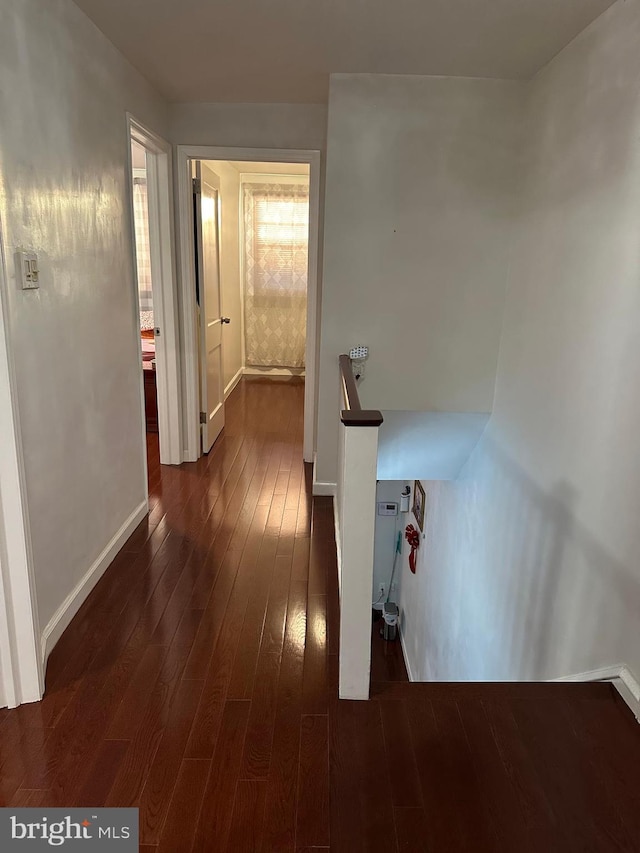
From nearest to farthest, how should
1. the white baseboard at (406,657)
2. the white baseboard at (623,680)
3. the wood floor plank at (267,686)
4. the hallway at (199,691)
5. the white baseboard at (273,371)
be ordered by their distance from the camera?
the hallway at (199,691)
the wood floor plank at (267,686)
the white baseboard at (623,680)
the white baseboard at (406,657)
the white baseboard at (273,371)

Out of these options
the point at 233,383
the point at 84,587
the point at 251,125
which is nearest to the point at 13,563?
the point at 84,587

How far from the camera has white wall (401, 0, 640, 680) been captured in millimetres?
2066

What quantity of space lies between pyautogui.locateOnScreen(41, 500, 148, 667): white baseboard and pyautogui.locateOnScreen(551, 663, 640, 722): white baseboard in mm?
1963

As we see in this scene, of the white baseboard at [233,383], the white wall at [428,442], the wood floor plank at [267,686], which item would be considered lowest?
the wood floor plank at [267,686]

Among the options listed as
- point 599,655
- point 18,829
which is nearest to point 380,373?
point 599,655

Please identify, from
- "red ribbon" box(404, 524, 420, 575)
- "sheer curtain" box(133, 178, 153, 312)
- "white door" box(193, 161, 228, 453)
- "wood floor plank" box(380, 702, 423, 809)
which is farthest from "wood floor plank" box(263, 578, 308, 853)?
"sheer curtain" box(133, 178, 153, 312)

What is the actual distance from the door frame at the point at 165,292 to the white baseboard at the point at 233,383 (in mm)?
2088

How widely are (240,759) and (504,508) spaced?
1897 mm

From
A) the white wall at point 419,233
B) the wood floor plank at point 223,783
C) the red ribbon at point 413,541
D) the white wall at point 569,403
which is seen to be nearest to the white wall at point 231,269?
the red ribbon at point 413,541

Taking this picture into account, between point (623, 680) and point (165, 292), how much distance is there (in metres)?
3.34

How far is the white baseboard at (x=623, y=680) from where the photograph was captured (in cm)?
191

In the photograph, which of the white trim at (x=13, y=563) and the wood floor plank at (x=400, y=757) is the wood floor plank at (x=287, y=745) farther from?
the white trim at (x=13, y=563)

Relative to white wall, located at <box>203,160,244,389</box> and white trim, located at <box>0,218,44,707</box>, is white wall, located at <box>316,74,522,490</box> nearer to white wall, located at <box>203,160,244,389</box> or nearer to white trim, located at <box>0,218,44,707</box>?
white trim, located at <box>0,218,44,707</box>

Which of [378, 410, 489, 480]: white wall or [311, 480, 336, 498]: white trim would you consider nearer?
[378, 410, 489, 480]: white wall
